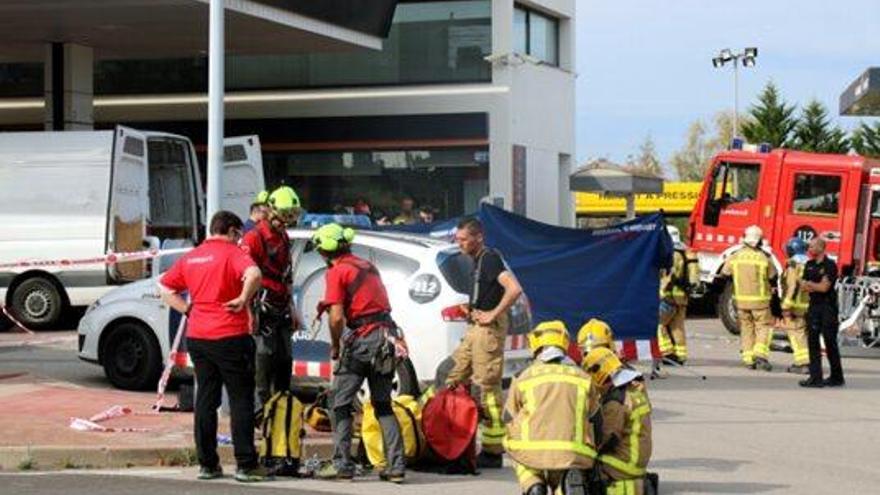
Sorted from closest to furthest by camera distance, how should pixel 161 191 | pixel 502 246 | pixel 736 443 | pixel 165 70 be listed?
pixel 736 443 → pixel 502 246 → pixel 161 191 → pixel 165 70

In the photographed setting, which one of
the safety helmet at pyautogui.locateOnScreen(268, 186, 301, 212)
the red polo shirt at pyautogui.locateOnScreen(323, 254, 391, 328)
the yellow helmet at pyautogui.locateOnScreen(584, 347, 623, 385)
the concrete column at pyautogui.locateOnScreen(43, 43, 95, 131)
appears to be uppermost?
the concrete column at pyautogui.locateOnScreen(43, 43, 95, 131)

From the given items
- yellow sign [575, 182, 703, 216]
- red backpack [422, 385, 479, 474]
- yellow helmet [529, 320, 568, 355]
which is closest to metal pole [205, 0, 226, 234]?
red backpack [422, 385, 479, 474]

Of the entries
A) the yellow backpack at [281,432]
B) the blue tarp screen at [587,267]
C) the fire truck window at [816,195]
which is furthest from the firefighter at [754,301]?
the yellow backpack at [281,432]

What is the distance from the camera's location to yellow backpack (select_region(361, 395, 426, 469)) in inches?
390

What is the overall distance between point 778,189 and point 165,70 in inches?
638

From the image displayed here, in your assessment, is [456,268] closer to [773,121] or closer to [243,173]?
[243,173]

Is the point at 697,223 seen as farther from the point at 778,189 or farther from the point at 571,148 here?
the point at 571,148

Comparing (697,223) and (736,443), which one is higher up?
(697,223)

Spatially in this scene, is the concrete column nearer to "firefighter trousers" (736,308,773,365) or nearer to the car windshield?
"firefighter trousers" (736,308,773,365)

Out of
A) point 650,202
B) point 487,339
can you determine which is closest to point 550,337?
point 487,339

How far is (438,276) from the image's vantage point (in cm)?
1227

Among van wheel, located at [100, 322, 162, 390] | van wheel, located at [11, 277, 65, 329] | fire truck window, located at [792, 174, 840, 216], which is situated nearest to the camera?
van wheel, located at [100, 322, 162, 390]

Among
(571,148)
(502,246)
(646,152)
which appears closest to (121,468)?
(502,246)

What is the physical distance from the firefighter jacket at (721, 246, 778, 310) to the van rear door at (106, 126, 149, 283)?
8.23 m
